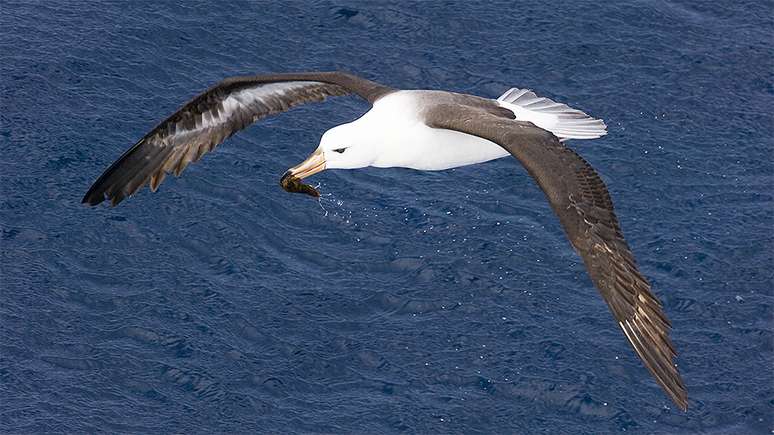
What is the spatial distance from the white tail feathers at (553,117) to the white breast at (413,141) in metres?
0.71

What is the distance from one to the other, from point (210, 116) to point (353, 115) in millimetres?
5124

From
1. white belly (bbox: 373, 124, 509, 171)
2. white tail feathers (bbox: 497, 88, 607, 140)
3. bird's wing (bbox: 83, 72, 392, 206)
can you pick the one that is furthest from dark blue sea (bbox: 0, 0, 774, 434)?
white belly (bbox: 373, 124, 509, 171)

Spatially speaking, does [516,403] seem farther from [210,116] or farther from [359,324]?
[210,116]

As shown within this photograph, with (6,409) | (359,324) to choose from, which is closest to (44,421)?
(6,409)

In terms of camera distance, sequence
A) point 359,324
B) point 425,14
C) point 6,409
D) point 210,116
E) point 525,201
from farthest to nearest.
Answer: point 425,14 < point 525,201 < point 359,324 < point 6,409 < point 210,116

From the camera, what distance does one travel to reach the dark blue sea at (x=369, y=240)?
1873 centimetres

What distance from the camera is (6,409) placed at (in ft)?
60.0

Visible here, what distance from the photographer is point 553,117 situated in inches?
656

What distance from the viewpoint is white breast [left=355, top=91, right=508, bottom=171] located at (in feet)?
51.1

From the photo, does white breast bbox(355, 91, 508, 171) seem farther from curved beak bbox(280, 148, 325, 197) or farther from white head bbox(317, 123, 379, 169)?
curved beak bbox(280, 148, 325, 197)

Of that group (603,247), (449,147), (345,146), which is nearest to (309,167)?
(345,146)

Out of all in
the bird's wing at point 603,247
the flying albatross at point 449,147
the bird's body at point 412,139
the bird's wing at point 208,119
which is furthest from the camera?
the bird's wing at point 208,119

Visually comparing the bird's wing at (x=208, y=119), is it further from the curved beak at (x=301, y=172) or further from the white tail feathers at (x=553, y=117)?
the white tail feathers at (x=553, y=117)

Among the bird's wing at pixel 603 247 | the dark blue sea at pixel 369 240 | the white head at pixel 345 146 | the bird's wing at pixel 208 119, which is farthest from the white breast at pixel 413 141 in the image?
the dark blue sea at pixel 369 240
